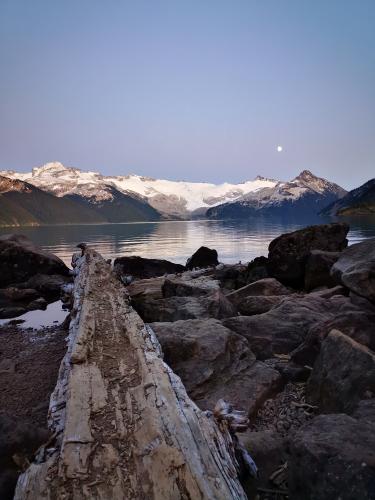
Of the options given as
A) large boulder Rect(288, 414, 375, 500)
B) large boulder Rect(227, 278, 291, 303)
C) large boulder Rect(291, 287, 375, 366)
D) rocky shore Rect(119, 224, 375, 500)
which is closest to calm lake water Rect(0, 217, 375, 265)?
large boulder Rect(227, 278, 291, 303)

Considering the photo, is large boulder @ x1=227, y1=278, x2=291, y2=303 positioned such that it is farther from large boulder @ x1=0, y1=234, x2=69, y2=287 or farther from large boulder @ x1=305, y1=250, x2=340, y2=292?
large boulder @ x1=0, y1=234, x2=69, y2=287

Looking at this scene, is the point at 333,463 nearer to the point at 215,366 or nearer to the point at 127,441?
the point at 127,441

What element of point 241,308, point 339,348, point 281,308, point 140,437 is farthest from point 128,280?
point 140,437

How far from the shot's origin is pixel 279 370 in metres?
7.36

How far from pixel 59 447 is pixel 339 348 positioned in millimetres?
4282

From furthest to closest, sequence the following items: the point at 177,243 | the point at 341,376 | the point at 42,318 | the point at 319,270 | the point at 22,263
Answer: the point at 177,243
the point at 22,263
the point at 319,270
the point at 42,318
the point at 341,376

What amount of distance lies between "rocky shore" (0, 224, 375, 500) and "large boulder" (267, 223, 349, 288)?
7.71ft

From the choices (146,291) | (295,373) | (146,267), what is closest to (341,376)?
(295,373)

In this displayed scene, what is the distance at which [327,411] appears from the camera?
5.54 meters

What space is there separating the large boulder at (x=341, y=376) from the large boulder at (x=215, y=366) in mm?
986

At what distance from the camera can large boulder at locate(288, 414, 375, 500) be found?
3.20 meters

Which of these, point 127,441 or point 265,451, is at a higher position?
point 127,441

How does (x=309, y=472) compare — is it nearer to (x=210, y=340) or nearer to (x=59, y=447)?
(x=59, y=447)

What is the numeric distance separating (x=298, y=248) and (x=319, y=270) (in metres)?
3.16
